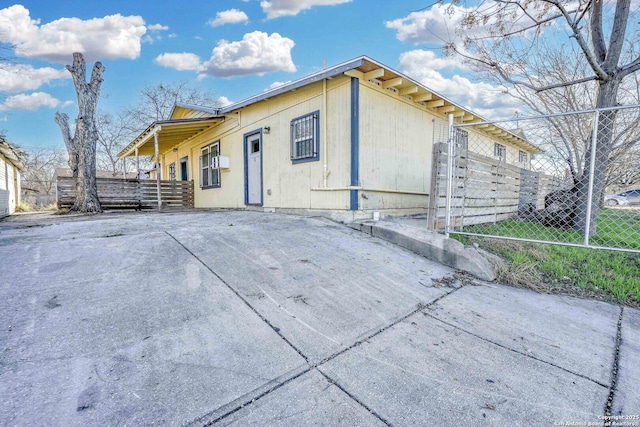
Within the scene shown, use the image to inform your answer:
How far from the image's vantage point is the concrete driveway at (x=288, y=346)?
4.05ft

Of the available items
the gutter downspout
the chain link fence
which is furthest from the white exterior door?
the chain link fence

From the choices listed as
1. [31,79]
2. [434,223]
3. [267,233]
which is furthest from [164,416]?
[31,79]

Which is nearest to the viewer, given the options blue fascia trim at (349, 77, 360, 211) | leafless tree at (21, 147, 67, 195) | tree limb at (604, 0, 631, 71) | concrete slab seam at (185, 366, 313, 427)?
concrete slab seam at (185, 366, 313, 427)

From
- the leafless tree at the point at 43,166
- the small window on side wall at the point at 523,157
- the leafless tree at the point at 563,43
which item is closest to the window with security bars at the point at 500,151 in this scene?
the small window on side wall at the point at 523,157

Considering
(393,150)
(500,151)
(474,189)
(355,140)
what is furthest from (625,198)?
(500,151)

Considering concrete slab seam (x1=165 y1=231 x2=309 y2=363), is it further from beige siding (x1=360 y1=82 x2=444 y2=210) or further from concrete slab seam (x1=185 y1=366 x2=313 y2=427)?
beige siding (x1=360 y1=82 x2=444 y2=210)

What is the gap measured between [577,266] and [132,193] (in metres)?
11.8

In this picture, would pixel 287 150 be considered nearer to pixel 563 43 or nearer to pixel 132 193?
pixel 563 43

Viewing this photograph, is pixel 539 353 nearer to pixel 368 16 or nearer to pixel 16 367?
pixel 16 367

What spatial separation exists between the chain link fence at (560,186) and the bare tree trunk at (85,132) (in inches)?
364

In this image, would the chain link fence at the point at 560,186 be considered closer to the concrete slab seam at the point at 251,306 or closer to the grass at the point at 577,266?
the grass at the point at 577,266

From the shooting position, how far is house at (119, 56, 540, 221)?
5.22 m

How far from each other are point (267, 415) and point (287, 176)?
18.4 feet

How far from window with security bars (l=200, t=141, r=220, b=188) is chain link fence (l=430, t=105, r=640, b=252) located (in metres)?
7.06
